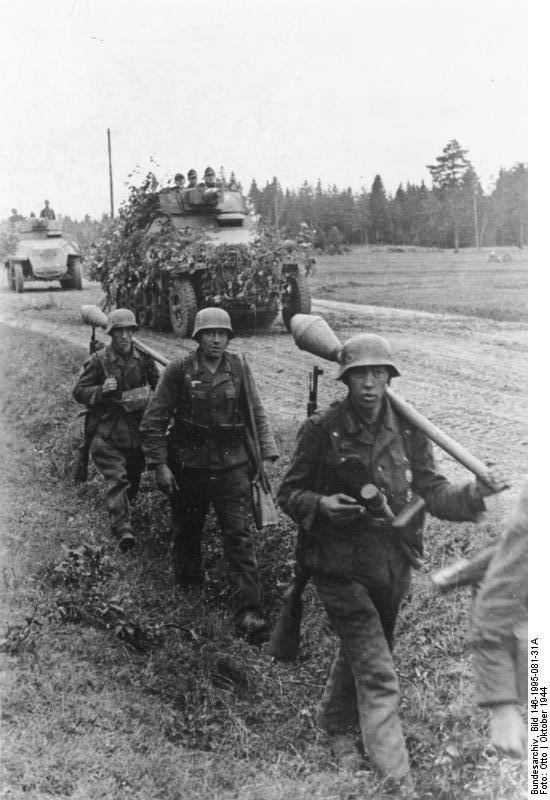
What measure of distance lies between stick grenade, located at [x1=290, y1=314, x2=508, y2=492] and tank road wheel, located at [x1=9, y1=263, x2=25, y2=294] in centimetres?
1679

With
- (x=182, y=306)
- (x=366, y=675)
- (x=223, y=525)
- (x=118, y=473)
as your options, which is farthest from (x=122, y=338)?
(x=182, y=306)

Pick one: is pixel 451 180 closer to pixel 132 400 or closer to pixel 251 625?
pixel 132 400

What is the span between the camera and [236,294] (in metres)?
12.0

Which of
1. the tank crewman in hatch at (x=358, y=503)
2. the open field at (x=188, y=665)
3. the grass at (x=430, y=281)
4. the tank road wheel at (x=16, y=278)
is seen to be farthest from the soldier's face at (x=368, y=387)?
the tank road wheel at (x=16, y=278)

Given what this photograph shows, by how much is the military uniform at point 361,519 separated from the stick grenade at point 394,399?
0.21 ft

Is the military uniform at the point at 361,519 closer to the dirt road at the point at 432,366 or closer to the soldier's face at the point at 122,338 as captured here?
the dirt road at the point at 432,366

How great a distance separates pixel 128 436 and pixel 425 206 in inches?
573

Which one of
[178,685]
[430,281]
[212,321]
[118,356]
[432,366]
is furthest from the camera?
[430,281]

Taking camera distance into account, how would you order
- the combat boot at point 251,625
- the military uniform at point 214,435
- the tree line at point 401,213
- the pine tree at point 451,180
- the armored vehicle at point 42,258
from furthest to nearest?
the armored vehicle at point 42,258 → the tree line at point 401,213 → the pine tree at point 451,180 → the military uniform at point 214,435 → the combat boot at point 251,625

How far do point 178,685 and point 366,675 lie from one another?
1.39 metres

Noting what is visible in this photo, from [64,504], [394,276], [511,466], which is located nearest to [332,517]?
[511,466]

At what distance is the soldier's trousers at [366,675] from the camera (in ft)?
12.3

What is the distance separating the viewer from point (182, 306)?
12133 millimetres

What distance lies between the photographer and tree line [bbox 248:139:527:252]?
44.7 feet
